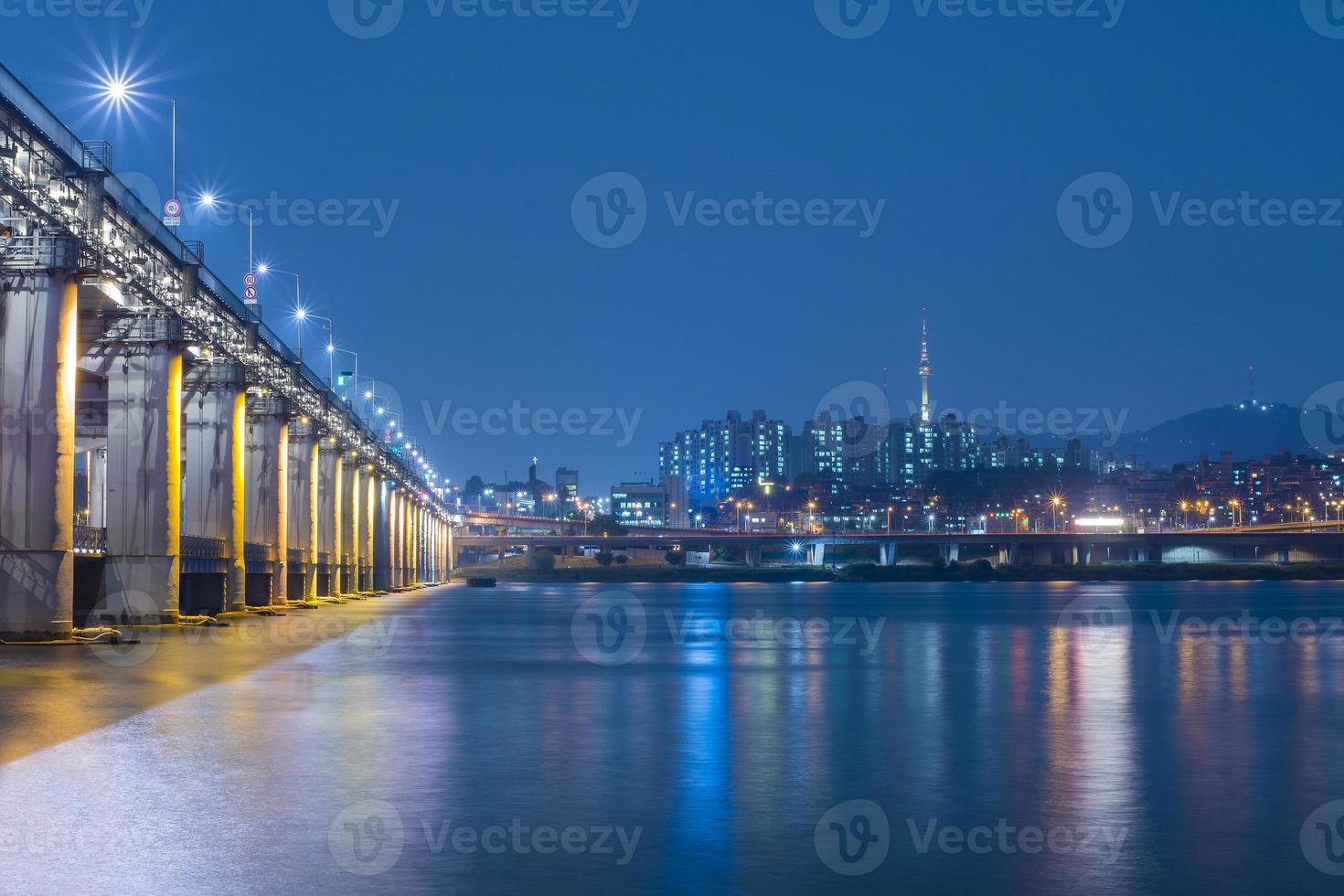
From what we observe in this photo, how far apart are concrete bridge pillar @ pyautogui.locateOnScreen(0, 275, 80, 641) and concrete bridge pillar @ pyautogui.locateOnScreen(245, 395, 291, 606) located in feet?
129

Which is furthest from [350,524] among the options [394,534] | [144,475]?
[144,475]

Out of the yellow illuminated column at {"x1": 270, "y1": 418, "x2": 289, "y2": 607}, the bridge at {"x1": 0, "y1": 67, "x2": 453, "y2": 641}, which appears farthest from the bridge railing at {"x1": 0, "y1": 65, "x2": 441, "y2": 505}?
the yellow illuminated column at {"x1": 270, "y1": 418, "x2": 289, "y2": 607}

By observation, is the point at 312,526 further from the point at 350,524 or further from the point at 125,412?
the point at 125,412

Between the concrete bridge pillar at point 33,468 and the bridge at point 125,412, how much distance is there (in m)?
0.04

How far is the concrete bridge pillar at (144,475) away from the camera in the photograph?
185 ft

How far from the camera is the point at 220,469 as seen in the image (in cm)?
7169

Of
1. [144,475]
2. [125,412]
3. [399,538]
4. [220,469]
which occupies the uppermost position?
[125,412]

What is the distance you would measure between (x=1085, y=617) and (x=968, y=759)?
193ft

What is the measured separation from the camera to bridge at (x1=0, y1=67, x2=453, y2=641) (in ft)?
141

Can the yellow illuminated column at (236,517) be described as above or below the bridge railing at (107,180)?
below

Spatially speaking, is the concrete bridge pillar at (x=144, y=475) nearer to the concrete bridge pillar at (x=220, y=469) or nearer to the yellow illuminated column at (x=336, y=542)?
the concrete bridge pillar at (x=220, y=469)

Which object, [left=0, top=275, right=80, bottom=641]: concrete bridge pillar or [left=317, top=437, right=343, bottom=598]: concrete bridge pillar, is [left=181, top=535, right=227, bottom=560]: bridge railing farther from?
[left=317, top=437, right=343, bottom=598]: concrete bridge pillar

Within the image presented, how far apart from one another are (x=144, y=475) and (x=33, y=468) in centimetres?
1437

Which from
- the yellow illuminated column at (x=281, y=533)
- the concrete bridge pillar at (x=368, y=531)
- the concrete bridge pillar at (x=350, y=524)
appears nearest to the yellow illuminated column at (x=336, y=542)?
the concrete bridge pillar at (x=350, y=524)
